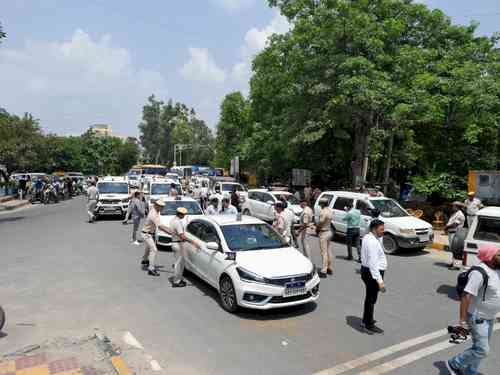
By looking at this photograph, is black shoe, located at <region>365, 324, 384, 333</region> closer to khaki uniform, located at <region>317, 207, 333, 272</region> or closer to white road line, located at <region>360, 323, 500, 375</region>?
white road line, located at <region>360, 323, 500, 375</region>

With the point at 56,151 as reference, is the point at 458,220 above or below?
below

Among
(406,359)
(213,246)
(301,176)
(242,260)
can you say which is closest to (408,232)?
(242,260)

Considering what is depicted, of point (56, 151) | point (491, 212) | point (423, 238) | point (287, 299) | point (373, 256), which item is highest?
point (56, 151)

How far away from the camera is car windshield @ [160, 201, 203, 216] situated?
1305 cm

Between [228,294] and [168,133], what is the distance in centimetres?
8920

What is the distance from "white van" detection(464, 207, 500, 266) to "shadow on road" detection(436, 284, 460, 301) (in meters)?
1.00

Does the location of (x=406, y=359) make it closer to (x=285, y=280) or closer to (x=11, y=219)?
(x=285, y=280)

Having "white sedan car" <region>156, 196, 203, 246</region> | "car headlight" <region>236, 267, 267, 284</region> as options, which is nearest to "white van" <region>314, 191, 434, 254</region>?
"white sedan car" <region>156, 196, 203, 246</region>

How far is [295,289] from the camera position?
639cm

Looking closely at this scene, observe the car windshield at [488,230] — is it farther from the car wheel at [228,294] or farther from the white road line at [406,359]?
the car wheel at [228,294]

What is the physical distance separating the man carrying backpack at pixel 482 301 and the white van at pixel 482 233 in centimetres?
331

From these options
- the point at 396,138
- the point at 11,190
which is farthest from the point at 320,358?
the point at 11,190

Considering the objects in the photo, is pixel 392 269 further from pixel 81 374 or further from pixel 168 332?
pixel 81 374

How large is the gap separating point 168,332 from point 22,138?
1389 inches
